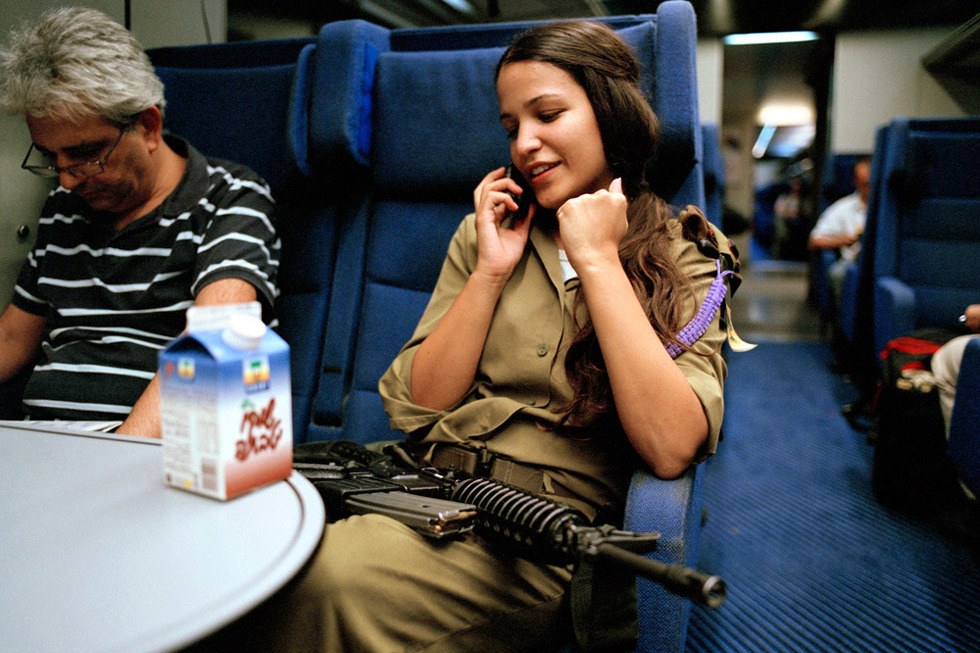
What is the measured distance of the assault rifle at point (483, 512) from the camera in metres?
0.55

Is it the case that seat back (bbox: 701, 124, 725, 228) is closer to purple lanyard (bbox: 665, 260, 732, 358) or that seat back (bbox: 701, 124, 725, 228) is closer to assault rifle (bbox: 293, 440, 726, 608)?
purple lanyard (bbox: 665, 260, 732, 358)

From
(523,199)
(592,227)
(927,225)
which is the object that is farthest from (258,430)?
(927,225)

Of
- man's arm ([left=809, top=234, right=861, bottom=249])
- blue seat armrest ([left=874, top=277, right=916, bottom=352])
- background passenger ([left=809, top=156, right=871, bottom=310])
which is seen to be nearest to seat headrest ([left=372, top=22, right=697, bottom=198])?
blue seat armrest ([left=874, top=277, right=916, bottom=352])

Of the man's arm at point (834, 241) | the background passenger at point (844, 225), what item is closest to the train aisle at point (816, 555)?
the background passenger at point (844, 225)

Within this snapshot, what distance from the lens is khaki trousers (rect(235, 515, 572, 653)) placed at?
646 millimetres

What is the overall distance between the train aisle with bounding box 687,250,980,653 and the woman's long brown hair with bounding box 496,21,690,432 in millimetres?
823

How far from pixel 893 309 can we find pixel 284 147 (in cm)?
244

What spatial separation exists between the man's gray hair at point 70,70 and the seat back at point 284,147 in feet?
1.17

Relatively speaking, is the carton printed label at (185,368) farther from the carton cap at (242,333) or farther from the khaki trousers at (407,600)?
the khaki trousers at (407,600)

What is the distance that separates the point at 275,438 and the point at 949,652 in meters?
1.54

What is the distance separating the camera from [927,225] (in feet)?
8.88

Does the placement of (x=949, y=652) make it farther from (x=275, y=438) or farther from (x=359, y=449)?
(x=275, y=438)

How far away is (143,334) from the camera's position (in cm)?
132

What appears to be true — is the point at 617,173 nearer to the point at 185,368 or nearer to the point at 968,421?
the point at 185,368
